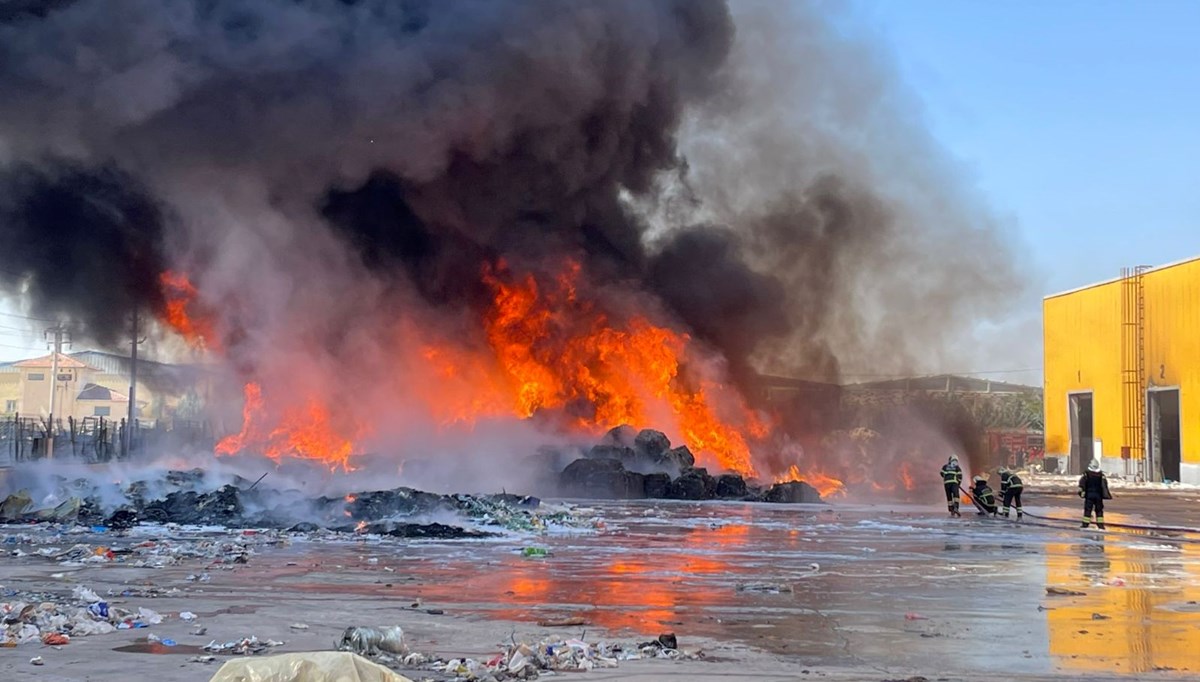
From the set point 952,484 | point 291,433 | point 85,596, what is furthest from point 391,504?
point 952,484

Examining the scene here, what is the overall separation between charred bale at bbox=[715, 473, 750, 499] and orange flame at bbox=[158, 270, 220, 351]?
15616 millimetres

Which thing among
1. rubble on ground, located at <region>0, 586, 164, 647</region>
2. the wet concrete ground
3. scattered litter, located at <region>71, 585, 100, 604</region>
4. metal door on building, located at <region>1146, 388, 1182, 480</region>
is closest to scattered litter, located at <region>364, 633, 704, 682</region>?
the wet concrete ground

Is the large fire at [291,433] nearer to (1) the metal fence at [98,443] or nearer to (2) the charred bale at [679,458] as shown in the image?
(1) the metal fence at [98,443]

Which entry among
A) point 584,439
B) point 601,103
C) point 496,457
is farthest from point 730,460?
point 601,103

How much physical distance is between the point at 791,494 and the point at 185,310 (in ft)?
61.3

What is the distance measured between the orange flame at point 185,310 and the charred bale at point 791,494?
17059 millimetres

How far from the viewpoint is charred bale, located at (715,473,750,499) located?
105ft

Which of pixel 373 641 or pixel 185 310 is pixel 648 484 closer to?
pixel 185 310

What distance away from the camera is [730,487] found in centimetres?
3206

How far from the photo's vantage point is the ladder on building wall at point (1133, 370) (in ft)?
149

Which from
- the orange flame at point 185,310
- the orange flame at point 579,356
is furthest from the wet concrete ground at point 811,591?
the orange flame at point 185,310

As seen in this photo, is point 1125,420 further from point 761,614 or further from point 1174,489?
point 761,614

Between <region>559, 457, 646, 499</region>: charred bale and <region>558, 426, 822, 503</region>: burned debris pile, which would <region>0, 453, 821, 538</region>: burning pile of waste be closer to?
<region>559, 457, 646, 499</region>: charred bale

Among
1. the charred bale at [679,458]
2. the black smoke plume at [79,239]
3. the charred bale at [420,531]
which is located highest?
A: the black smoke plume at [79,239]
